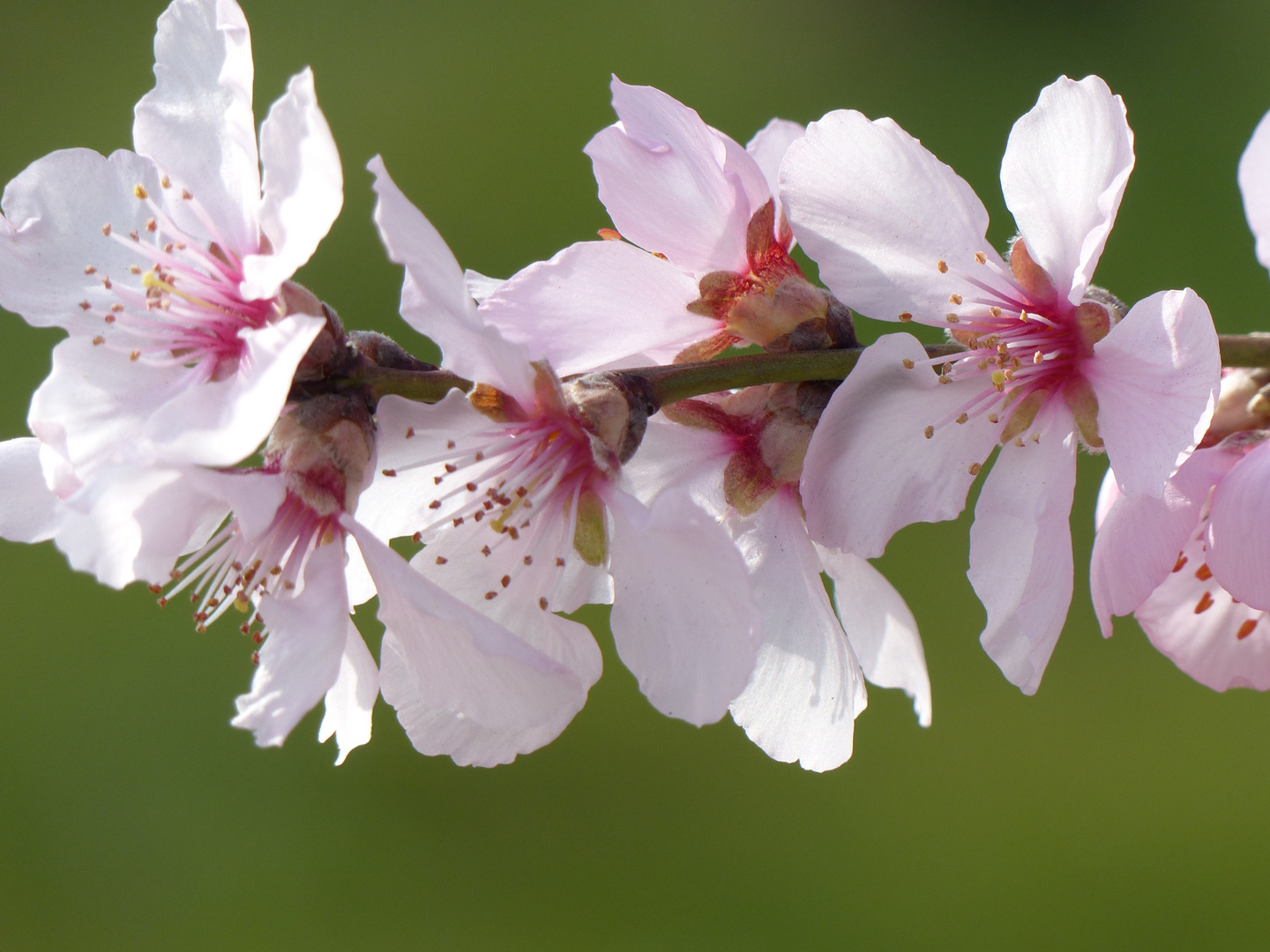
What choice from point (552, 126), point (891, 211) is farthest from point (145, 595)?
point (891, 211)

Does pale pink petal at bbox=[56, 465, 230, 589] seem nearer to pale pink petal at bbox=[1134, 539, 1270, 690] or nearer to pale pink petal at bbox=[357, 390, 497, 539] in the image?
pale pink petal at bbox=[357, 390, 497, 539]

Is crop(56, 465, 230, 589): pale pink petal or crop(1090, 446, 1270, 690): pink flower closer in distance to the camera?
crop(56, 465, 230, 589): pale pink petal

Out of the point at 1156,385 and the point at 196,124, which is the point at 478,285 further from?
the point at 1156,385

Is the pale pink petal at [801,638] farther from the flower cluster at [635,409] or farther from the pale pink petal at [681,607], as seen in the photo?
the pale pink petal at [681,607]

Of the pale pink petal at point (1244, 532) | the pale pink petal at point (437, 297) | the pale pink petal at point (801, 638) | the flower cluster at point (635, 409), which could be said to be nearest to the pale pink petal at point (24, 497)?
the flower cluster at point (635, 409)

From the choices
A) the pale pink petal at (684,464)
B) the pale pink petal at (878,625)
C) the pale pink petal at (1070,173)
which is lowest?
the pale pink petal at (878,625)

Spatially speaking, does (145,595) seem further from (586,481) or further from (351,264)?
(586,481)

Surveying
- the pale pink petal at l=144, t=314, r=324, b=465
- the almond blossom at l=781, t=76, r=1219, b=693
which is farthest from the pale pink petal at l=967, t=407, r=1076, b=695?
the pale pink petal at l=144, t=314, r=324, b=465
